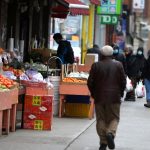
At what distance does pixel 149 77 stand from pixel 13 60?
258 inches

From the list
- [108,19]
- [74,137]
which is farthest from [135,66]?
[108,19]

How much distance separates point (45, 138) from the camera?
1248 cm

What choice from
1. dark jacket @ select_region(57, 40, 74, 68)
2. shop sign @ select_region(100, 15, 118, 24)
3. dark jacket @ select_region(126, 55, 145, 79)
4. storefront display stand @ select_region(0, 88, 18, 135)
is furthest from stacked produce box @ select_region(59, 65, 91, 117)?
shop sign @ select_region(100, 15, 118, 24)

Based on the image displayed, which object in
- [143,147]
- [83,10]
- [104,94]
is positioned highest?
[83,10]

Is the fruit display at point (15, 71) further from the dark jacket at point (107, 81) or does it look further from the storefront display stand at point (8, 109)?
the dark jacket at point (107, 81)

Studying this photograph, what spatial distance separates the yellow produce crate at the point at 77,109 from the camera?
→ 16.5 meters

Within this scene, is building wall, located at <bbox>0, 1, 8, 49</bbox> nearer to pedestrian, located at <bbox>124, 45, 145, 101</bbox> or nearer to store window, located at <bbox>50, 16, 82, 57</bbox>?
pedestrian, located at <bbox>124, 45, 145, 101</bbox>

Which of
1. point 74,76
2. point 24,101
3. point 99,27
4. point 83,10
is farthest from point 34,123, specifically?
point 99,27

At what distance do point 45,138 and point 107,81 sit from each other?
6.81ft

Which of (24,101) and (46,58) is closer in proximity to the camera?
(24,101)

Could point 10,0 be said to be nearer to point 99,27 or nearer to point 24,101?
point 24,101

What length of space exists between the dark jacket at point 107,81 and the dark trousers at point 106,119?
0.12 metres

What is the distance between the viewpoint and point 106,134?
1102cm

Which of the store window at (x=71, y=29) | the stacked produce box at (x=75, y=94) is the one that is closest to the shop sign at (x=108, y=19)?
the store window at (x=71, y=29)
